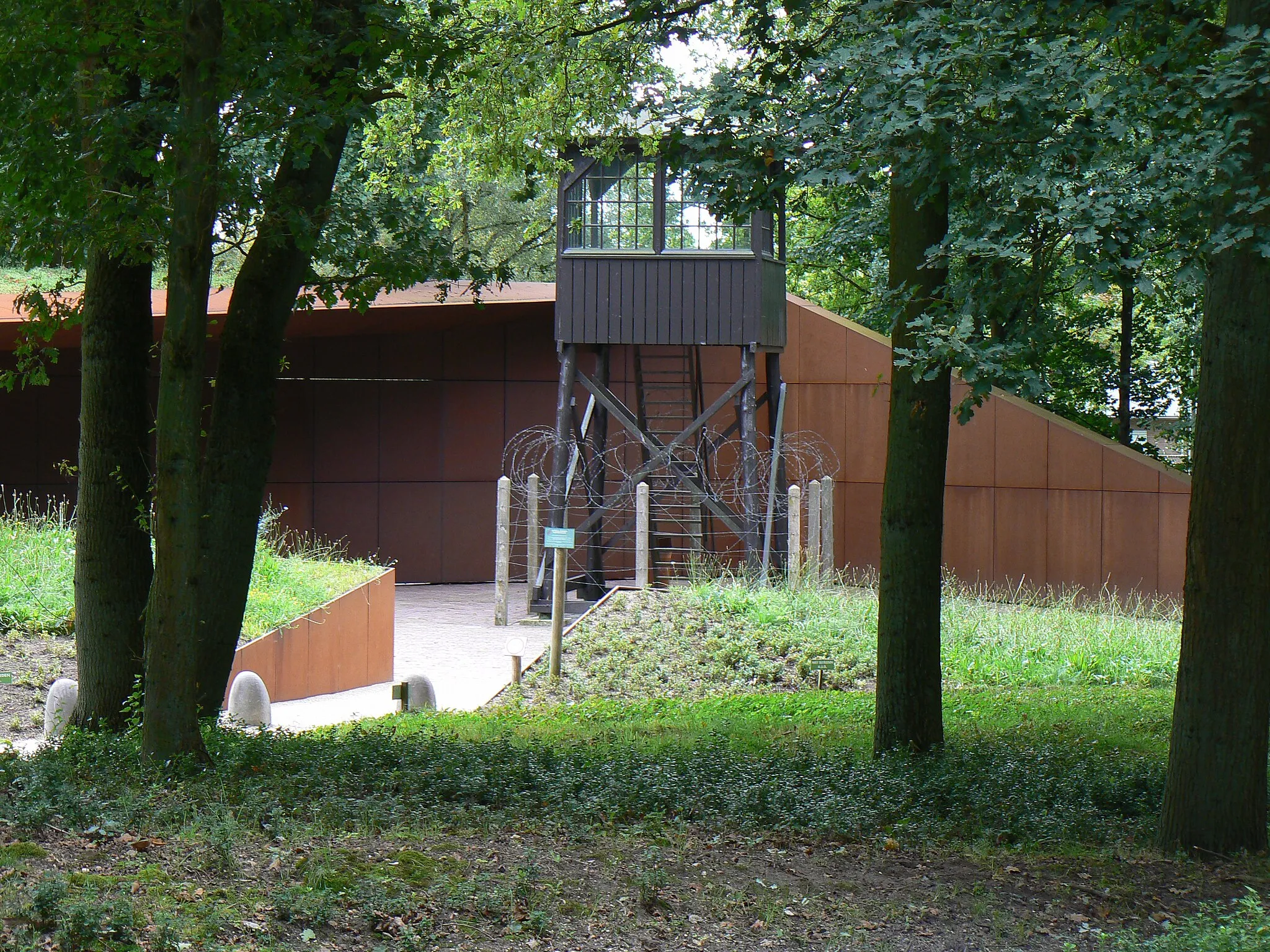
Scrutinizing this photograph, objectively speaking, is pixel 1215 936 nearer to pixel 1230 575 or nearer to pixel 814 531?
pixel 1230 575

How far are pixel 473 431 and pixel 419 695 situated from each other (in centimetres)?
1072

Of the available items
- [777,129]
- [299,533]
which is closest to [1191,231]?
[777,129]

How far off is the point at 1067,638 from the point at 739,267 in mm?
6121

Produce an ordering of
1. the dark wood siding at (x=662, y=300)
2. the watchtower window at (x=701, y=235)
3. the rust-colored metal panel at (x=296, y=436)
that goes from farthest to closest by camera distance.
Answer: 1. the rust-colored metal panel at (x=296, y=436)
2. the watchtower window at (x=701, y=235)
3. the dark wood siding at (x=662, y=300)

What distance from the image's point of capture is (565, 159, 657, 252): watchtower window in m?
15.9

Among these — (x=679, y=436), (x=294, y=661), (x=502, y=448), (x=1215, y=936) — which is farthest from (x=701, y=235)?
(x=1215, y=936)

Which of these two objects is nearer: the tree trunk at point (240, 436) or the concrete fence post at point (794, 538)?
the tree trunk at point (240, 436)

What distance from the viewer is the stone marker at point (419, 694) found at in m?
10.8

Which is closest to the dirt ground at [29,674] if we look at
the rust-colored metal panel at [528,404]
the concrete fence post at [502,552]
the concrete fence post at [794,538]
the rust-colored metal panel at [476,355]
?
the concrete fence post at [502,552]

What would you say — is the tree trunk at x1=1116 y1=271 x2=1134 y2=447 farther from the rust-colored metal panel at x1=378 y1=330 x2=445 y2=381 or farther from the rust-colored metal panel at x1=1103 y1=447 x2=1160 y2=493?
the rust-colored metal panel at x1=378 y1=330 x2=445 y2=381

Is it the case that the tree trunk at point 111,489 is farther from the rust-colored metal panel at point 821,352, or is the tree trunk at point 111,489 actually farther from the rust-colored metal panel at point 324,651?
the rust-colored metal panel at point 821,352

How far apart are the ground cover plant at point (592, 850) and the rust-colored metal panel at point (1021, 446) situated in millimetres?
11271

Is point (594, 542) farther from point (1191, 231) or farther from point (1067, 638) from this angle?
point (1191, 231)

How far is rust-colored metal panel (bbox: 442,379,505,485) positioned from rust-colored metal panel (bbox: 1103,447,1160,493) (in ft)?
31.8
